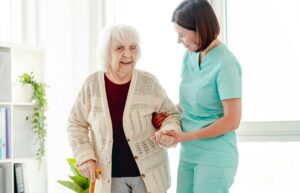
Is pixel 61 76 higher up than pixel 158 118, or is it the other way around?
pixel 61 76

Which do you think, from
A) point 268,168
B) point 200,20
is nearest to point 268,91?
point 268,168

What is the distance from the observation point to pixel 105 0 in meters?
3.37

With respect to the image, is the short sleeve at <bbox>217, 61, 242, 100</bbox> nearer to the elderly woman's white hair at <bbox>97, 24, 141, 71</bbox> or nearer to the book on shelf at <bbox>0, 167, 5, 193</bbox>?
the elderly woman's white hair at <bbox>97, 24, 141, 71</bbox>

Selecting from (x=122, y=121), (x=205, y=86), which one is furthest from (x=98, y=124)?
(x=205, y=86)

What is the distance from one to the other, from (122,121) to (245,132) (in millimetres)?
879

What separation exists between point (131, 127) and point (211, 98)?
0.36m

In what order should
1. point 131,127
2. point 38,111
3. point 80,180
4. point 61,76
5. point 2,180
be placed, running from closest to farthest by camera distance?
point 131,127
point 80,180
point 2,180
point 38,111
point 61,76

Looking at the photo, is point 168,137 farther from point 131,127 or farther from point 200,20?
point 200,20

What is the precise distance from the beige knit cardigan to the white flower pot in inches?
37.7

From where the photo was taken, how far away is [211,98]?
6.40 feet

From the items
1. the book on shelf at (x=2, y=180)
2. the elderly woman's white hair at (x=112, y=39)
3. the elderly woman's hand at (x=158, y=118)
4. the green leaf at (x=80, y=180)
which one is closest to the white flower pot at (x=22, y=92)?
the book on shelf at (x=2, y=180)

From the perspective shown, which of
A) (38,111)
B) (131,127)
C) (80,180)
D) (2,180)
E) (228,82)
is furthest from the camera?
(38,111)

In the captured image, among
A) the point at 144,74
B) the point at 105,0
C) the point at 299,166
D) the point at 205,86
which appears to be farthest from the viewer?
the point at 105,0

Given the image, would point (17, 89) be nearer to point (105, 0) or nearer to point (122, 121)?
point (105, 0)
